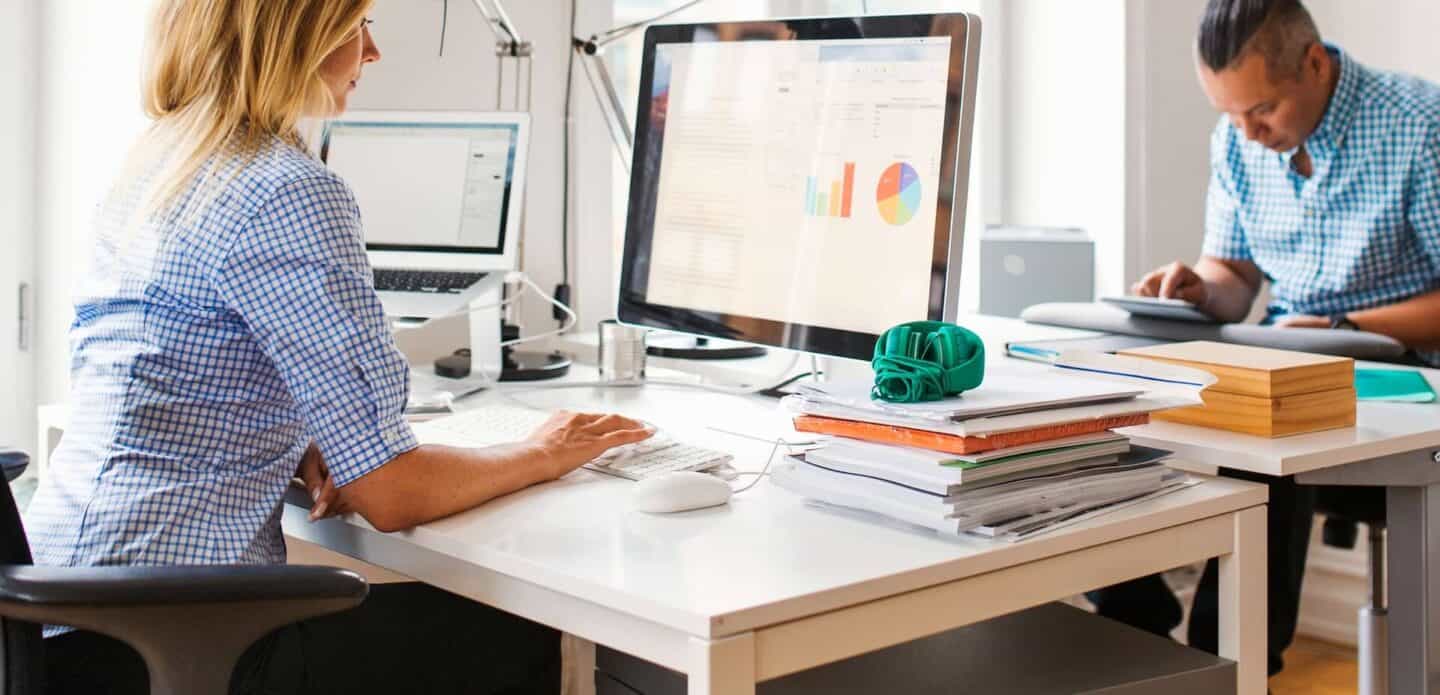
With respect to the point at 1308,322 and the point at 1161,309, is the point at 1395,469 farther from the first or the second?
the point at 1308,322

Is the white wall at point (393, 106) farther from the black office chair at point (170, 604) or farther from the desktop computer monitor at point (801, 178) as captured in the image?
the black office chair at point (170, 604)

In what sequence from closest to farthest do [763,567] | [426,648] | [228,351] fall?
[763,567] < [228,351] < [426,648]

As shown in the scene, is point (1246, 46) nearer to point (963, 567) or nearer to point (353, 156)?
point (353, 156)

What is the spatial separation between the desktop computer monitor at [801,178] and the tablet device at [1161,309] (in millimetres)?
654

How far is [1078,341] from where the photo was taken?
188 centimetres

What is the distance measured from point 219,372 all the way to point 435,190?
0.89 meters

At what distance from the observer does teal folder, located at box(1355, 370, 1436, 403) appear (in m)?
1.57

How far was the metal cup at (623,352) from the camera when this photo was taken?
76.7 inches

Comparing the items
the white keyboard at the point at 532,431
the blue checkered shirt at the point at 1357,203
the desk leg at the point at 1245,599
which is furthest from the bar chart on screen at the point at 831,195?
the blue checkered shirt at the point at 1357,203

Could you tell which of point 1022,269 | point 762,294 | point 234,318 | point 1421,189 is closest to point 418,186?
point 762,294

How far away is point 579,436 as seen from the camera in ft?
4.40

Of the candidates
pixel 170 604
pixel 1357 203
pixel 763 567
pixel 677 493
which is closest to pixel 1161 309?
pixel 1357 203

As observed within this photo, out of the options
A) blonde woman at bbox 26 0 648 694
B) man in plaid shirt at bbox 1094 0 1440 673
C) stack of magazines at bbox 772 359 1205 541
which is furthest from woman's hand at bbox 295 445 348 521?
man in plaid shirt at bbox 1094 0 1440 673

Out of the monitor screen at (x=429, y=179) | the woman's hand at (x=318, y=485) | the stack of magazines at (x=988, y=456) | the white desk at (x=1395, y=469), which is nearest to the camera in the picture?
the stack of magazines at (x=988, y=456)
